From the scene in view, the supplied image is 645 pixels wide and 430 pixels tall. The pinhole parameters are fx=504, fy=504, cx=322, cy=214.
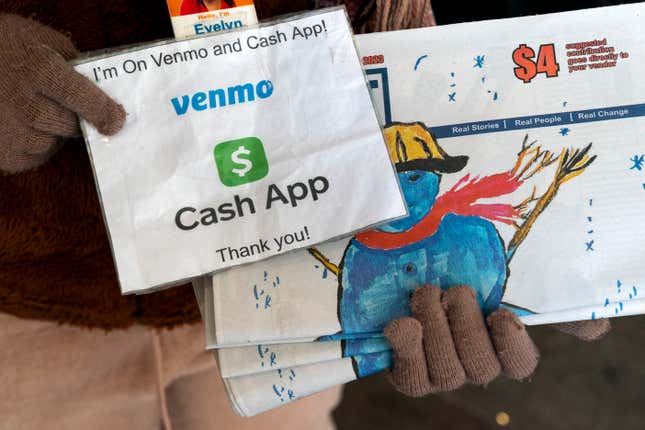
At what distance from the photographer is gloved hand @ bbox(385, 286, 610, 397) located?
14.6 inches

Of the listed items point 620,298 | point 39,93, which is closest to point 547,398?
point 620,298

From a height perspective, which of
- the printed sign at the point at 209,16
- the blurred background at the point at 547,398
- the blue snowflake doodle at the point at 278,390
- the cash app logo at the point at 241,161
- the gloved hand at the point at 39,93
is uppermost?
the printed sign at the point at 209,16

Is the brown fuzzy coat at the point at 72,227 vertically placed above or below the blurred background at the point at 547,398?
above

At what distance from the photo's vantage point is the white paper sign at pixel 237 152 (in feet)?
1.15

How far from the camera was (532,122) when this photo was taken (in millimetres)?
409

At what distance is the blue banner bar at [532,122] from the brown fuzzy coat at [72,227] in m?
0.16

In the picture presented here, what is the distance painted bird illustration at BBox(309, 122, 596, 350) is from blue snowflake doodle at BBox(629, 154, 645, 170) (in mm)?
35

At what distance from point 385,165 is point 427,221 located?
6 cm

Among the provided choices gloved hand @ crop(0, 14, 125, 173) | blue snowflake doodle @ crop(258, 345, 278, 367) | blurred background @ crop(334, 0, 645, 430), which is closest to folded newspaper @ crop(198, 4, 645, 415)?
blue snowflake doodle @ crop(258, 345, 278, 367)

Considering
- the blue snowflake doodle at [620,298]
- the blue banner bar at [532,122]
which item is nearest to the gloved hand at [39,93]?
the blue banner bar at [532,122]

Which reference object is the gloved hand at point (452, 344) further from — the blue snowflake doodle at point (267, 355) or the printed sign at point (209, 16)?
the printed sign at point (209, 16)

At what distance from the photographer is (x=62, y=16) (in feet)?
1.19

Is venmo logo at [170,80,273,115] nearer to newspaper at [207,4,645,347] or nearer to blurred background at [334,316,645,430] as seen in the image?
newspaper at [207,4,645,347]

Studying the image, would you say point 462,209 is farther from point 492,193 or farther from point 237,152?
point 237,152
